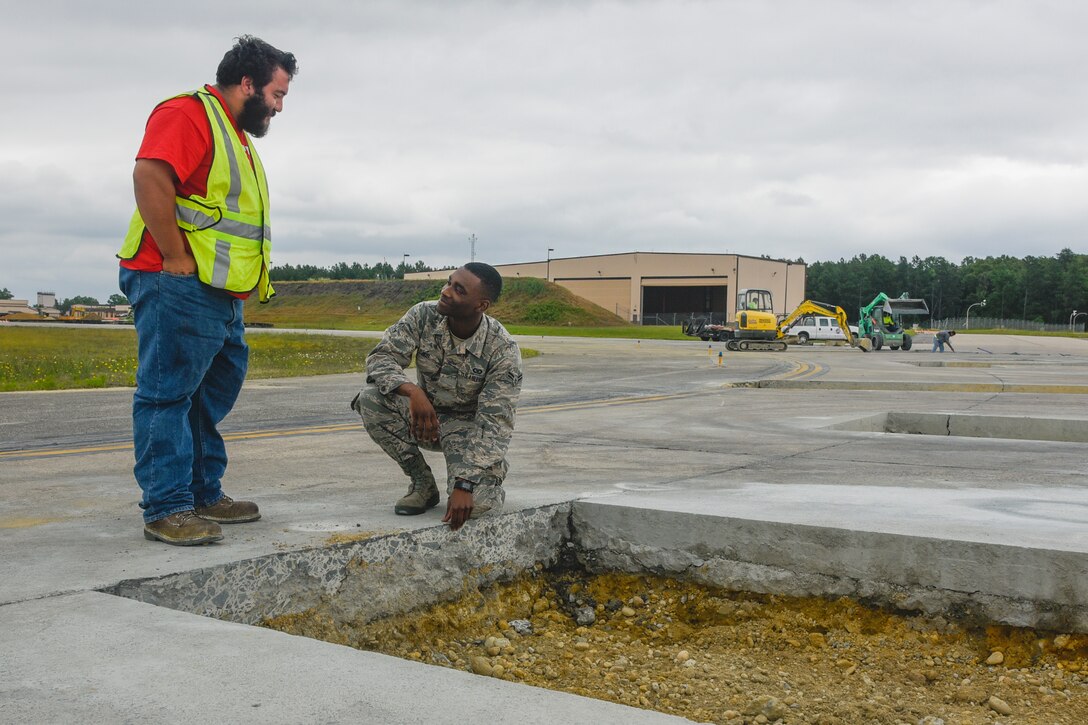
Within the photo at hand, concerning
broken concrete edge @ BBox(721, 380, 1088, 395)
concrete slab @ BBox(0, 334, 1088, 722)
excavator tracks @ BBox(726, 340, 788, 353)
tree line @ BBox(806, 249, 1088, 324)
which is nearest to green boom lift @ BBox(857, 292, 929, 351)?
Result: excavator tracks @ BBox(726, 340, 788, 353)

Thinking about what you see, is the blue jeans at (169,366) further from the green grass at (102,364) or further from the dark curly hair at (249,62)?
the green grass at (102,364)

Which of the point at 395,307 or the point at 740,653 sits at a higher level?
the point at 395,307

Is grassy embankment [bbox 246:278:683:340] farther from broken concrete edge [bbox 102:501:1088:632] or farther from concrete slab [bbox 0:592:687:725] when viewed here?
concrete slab [bbox 0:592:687:725]

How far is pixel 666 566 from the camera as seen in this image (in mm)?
4340

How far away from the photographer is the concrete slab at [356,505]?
2229 mm

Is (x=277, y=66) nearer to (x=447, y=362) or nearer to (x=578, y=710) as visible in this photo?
(x=447, y=362)

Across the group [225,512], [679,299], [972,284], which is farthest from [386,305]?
[972,284]

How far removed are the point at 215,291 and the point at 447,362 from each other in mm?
1066

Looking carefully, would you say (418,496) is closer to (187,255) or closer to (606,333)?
(187,255)

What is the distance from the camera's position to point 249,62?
154 inches

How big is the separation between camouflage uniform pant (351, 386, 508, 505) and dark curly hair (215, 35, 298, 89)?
4.79ft

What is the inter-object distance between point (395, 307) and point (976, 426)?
287 ft

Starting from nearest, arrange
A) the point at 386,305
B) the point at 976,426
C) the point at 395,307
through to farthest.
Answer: the point at 976,426
the point at 395,307
the point at 386,305

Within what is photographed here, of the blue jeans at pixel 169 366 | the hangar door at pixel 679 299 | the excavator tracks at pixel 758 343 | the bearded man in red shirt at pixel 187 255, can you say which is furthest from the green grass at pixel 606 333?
the blue jeans at pixel 169 366
